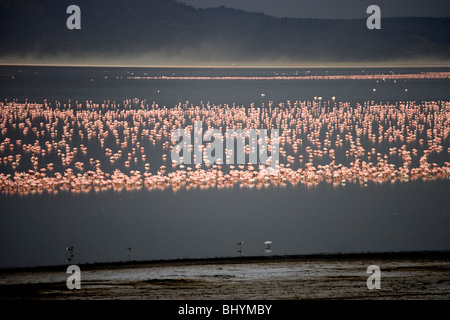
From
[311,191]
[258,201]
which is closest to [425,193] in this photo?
[311,191]

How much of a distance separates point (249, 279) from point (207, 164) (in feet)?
58.7

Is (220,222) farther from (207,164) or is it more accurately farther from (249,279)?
(207,164)

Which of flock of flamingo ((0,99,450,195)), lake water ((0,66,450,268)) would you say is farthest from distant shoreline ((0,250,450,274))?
flock of flamingo ((0,99,450,195))

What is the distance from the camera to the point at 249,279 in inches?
529

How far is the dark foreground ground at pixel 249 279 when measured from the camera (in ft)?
40.0

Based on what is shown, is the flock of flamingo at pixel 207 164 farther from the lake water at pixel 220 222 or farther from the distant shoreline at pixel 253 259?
the distant shoreline at pixel 253 259

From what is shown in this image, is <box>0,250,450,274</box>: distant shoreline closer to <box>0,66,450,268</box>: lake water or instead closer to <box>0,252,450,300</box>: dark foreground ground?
<box>0,252,450,300</box>: dark foreground ground

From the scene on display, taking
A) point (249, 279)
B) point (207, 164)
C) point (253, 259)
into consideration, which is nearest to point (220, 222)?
point (253, 259)

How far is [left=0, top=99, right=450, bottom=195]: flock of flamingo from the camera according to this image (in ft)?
90.0

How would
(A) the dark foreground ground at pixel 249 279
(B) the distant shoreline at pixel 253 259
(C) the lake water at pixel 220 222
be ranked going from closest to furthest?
(A) the dark foreground ground at pixel 249 279, (B) the distant shoreline at pixel 253 259, (C) the lake water at pixel 220 222

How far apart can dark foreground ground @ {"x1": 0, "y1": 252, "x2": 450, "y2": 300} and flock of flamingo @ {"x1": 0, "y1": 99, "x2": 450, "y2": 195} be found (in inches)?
443

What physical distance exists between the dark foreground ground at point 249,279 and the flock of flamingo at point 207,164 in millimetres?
11252

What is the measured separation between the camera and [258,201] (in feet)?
78.1

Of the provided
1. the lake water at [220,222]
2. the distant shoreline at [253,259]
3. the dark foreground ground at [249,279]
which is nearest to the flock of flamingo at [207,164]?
the lake water at [220,222]
